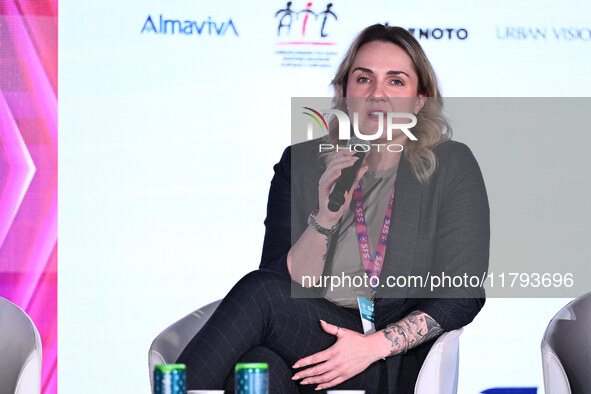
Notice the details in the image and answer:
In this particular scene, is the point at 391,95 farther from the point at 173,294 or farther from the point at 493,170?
the point at 173,294

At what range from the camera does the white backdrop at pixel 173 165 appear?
3.22m

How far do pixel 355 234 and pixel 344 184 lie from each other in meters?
0.22

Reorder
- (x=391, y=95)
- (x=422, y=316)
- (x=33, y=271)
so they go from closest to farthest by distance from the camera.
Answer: (x=422, y=316), (x=391, y=95), (x=33, y=271)

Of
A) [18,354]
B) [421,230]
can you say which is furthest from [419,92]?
[18,354]

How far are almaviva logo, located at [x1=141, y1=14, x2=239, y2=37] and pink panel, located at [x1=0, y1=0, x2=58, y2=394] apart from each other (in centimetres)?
40

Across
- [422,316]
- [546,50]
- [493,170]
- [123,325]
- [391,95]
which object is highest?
[546,50]

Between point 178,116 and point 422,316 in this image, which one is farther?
point 178,116

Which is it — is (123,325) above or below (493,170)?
below

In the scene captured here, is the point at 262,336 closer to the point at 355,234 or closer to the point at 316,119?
the point at 355,234

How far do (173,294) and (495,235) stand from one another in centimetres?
134

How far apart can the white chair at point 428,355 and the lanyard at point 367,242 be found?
0.28 meters

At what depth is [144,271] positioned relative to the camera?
10.6 ft

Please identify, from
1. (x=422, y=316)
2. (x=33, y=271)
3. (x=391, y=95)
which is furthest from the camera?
(x=33, y=271)

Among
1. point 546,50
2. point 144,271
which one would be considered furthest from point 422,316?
point 546,50
